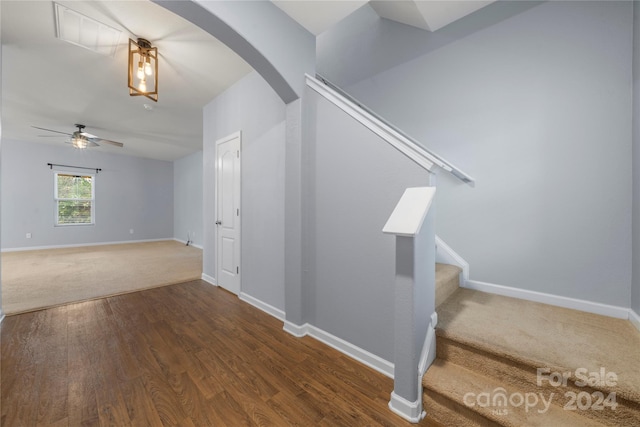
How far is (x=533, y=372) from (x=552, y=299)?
3.40 feet

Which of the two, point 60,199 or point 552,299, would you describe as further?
point 60,199

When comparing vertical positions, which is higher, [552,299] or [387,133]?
[387,133]

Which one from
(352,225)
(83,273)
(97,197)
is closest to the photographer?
(352,225)

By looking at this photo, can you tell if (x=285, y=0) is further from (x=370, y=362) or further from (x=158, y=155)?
(x=158, y=155)

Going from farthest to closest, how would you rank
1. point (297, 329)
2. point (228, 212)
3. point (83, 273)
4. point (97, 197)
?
point (97, 197) < point (83, 273) < point (228, 212) < point (297, 329)

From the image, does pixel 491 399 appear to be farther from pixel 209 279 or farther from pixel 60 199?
pixel 60 199

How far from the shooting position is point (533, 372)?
1.24m

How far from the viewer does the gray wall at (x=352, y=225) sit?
1647 millimetres

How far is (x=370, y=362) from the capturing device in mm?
1718

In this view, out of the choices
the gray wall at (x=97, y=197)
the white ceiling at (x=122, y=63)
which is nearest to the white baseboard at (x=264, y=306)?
the white ceiling at (x=122, y=63)

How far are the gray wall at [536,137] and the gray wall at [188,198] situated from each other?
21.4 ft

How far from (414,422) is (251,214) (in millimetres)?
2339

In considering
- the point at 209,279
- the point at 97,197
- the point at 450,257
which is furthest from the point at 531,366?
the point at 97,197

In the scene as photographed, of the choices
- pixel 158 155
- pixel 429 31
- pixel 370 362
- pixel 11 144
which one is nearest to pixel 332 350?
pixel 370 362
